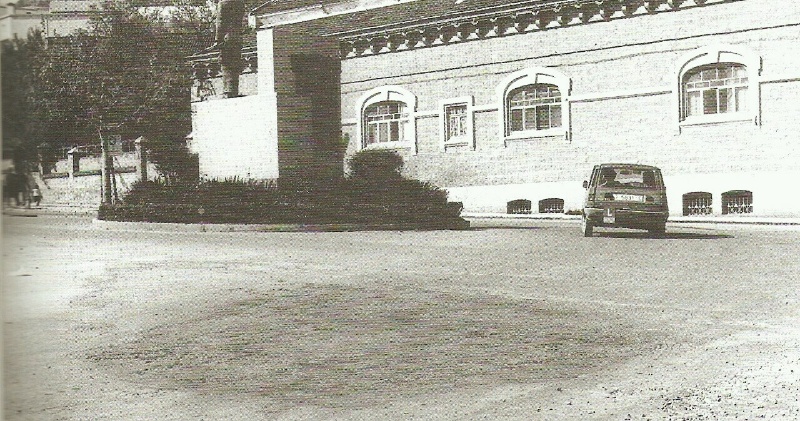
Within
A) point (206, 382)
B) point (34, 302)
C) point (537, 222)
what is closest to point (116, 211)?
point (34, 302)

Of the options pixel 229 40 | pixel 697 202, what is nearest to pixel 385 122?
pixel 229 40

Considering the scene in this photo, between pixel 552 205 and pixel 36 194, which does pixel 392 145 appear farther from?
pixel 36 194

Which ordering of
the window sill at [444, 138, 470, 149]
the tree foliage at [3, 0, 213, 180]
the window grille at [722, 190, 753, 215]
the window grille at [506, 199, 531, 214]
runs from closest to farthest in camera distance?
1. the window grille at [722, 190, 753, 215]
2. the tree foliage at [3, 0, 213, 180]
3. the window grille at [506, 199, 531, 214]
4. the window sill at [444, 138, 470, 149]

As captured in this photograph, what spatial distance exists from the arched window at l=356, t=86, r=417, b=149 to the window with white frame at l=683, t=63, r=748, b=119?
944 mm

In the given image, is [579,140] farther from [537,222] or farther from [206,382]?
[206,382]

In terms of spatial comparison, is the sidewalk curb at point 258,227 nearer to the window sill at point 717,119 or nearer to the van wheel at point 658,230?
the van wheel at point 658,230

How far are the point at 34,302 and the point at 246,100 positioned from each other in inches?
40.4

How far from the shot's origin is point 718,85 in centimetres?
263

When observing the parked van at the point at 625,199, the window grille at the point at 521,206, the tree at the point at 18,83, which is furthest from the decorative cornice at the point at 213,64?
the parked van at the point at 625,199

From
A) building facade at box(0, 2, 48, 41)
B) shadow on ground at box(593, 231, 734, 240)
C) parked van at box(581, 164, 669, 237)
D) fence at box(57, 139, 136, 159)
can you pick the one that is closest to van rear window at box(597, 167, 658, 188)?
parked van at box(581, 164, 669, 237)

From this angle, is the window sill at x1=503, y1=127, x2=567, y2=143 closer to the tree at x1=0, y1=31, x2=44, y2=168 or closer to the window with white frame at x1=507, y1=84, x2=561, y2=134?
the window with white frame at x1=507, y1=84, x2=561, y2=134

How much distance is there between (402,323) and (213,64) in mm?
1153

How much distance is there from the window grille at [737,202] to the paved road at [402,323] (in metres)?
0.11

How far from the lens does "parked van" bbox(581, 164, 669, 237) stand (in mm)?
2754
